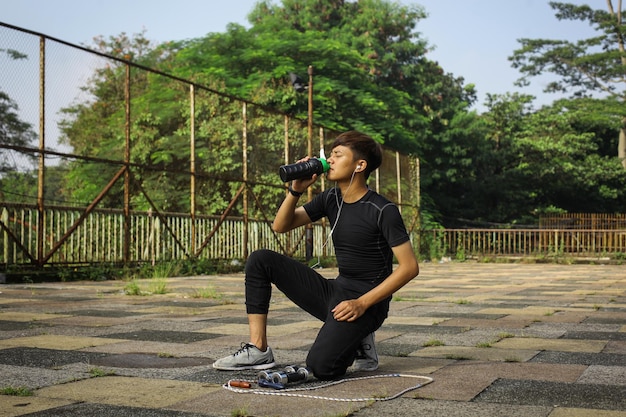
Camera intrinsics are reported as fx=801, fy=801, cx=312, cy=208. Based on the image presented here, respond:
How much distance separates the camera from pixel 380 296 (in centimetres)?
386

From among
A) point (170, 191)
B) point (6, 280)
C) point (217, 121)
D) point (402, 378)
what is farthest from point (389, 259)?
point (217, 121)

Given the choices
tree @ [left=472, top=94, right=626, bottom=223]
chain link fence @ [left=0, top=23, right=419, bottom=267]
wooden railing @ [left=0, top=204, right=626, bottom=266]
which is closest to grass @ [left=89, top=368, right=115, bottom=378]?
wooden railing @ [left=0, top=204, right=626, bottom=266]

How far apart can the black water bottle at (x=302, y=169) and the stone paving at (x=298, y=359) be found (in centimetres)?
99

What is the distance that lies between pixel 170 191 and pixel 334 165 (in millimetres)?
12360

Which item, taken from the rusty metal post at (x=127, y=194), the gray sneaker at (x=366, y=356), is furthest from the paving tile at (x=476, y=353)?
the rusty metal post at (x=127, y=194)

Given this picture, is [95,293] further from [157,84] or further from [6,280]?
[157,84]

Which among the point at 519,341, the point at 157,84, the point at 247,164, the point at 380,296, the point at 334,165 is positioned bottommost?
the point at 519,341

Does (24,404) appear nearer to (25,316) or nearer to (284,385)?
(284,385)

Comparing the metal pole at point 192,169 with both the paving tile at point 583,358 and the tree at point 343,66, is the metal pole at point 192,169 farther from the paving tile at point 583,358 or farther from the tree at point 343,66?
the tree at point 343,66

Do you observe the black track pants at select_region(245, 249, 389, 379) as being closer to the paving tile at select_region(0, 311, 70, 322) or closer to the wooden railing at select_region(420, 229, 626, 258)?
the paving tile at select_region(0, 311, 70, 322)

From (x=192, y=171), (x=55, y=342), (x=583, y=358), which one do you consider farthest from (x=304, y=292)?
(x=192, y=171)

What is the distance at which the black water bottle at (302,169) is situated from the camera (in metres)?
3.87

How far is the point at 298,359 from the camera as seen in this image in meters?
4.53

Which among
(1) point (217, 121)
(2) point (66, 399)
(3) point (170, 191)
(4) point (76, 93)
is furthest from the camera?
(1) point (217, 121)
